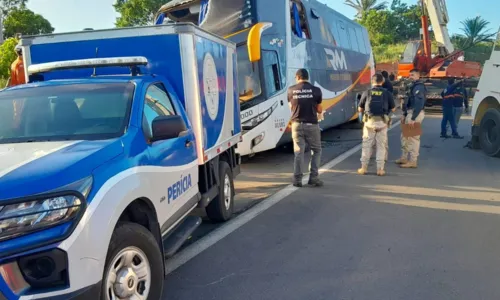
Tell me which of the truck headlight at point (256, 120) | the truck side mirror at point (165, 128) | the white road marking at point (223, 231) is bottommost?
the white road marking at point (223, 231)

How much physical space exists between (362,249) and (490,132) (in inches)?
300

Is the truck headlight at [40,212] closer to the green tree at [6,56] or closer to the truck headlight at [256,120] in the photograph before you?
the truck headlight at [256,120]

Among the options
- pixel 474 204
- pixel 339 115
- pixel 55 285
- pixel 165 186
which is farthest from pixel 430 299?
pixel 339 115

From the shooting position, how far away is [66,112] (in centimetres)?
403

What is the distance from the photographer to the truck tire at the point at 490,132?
10812 millimetres

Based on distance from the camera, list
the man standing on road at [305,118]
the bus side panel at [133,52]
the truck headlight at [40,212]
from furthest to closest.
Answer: the man standing on road at [305,118] → the bus side panel at [133,52] → the truck headlight at [40,212]

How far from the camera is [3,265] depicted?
2559 mm

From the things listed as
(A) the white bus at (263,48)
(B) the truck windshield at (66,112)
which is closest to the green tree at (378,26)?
(A) the white bus at (263,48)

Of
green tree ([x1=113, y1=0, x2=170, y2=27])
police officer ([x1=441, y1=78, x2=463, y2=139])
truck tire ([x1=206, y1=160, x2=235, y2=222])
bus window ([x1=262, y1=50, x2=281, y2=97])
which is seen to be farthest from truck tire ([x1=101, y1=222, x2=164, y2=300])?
green tree ([x1=113, y1=0, x2=170, y2=27])

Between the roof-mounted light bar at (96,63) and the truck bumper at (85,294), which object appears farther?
the roof-mounted light bar at (96,63)

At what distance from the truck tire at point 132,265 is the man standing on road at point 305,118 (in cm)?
473

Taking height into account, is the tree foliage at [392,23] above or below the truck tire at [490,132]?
above

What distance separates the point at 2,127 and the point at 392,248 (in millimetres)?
3926

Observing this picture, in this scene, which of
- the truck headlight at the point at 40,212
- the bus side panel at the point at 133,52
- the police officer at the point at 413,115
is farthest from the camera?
the police officer at the point at 413,115
